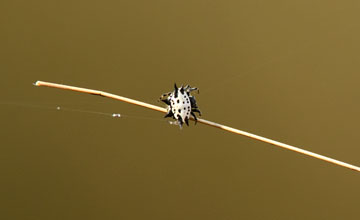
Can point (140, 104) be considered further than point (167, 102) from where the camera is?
No

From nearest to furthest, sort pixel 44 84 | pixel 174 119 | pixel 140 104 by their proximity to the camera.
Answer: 1. pixel 44 84
2. pixel 140 104
3. pixel 174 119

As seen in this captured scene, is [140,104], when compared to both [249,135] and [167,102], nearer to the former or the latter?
[167,102]

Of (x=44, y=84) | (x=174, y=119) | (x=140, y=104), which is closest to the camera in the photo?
(x=44, y=84)

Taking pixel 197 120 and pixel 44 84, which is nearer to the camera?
pixel 44 84

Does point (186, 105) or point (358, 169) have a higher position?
point (186, 105)

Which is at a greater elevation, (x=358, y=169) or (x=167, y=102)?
(x=167, y=102)

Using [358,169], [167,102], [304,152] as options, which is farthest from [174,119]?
[358,169]

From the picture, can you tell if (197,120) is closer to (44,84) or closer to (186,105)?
(186,105)

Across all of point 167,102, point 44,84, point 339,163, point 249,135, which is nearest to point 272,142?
Result: point 249,135
